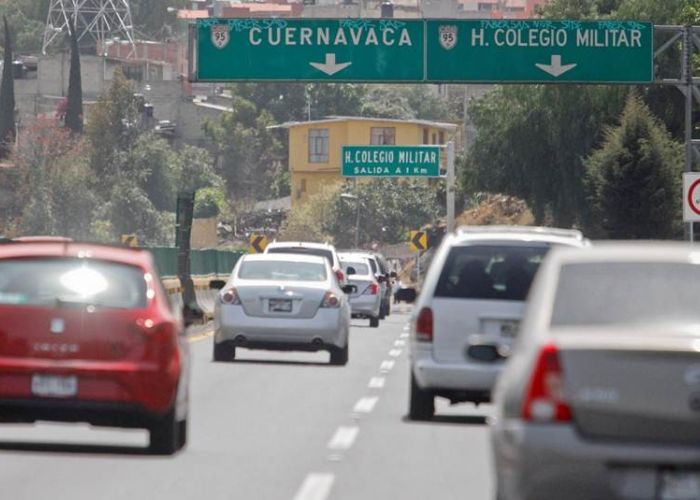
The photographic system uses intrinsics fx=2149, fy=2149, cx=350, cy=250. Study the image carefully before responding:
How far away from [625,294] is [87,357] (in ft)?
18.4

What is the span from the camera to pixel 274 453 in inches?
619

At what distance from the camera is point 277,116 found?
176 meters

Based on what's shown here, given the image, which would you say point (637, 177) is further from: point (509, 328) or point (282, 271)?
point (509, 328)

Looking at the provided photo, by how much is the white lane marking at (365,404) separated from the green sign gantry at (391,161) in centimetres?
5945

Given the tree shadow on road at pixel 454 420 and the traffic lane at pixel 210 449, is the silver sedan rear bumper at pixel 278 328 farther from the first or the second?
the tree shadow on road at pixel 454 420

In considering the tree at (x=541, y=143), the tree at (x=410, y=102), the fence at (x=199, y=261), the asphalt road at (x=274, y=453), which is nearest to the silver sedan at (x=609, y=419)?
the asphalt road at (x=274, y=453)

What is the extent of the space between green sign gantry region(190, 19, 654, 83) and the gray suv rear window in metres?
28.6

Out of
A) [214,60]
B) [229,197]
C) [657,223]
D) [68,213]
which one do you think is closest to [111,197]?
[68,213]

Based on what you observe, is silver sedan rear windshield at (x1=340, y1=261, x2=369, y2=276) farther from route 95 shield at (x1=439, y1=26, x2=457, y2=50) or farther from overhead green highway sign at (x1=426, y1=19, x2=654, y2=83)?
route 95 shield at (x1=439, y1=26, x2=457, y2=50)

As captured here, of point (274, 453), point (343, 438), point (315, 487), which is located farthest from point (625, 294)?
point (343, 438)

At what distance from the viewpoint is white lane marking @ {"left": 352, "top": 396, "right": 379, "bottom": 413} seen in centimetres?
2038

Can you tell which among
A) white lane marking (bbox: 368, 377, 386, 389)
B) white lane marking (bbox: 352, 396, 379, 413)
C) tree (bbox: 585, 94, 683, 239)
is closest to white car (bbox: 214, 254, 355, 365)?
white lane marking (bbox: 368, 377, 386, 389)

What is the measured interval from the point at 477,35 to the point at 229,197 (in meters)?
123

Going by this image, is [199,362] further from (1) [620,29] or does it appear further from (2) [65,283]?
(1) [620,29]
